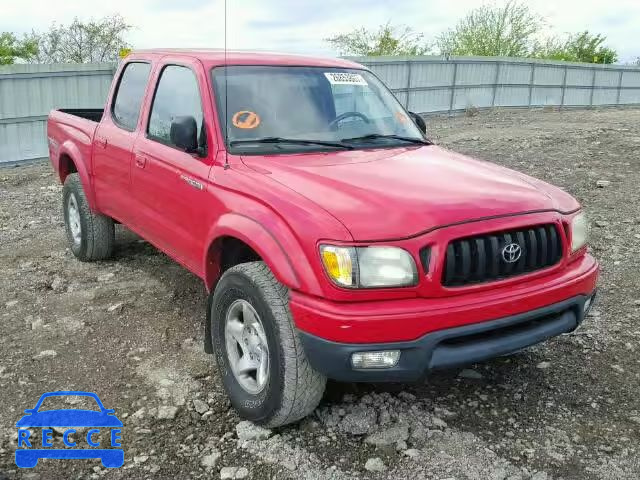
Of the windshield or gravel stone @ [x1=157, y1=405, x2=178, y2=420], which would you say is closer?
gravel stone @ [x1=157, y1=405, x2=178, y2=420]

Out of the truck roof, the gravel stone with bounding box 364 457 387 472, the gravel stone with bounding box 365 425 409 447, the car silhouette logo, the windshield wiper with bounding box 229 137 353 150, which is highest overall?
the truck roof

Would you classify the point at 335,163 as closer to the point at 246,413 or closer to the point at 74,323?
the point at 246,413

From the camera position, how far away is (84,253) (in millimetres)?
5707

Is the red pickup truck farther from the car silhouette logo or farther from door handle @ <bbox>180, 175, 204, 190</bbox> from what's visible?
the car silhouette logo

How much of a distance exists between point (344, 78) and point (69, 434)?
2.67 m

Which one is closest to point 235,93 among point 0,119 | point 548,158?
point 548,158

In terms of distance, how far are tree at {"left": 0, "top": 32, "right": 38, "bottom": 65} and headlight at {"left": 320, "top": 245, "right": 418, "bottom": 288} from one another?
36.8 meters

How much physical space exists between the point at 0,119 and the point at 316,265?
38.8 feet

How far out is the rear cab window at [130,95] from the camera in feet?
15.1

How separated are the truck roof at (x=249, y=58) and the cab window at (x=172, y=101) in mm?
135

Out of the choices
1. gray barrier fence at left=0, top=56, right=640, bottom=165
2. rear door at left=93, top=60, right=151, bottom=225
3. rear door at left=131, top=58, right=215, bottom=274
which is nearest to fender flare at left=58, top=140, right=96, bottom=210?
rear door at left=93, top=60, right=151, bottom=225

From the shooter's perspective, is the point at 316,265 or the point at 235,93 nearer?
the point at 316,265

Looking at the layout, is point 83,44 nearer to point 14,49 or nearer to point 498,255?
point 14,49

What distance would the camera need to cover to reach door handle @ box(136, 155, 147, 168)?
424 cm
